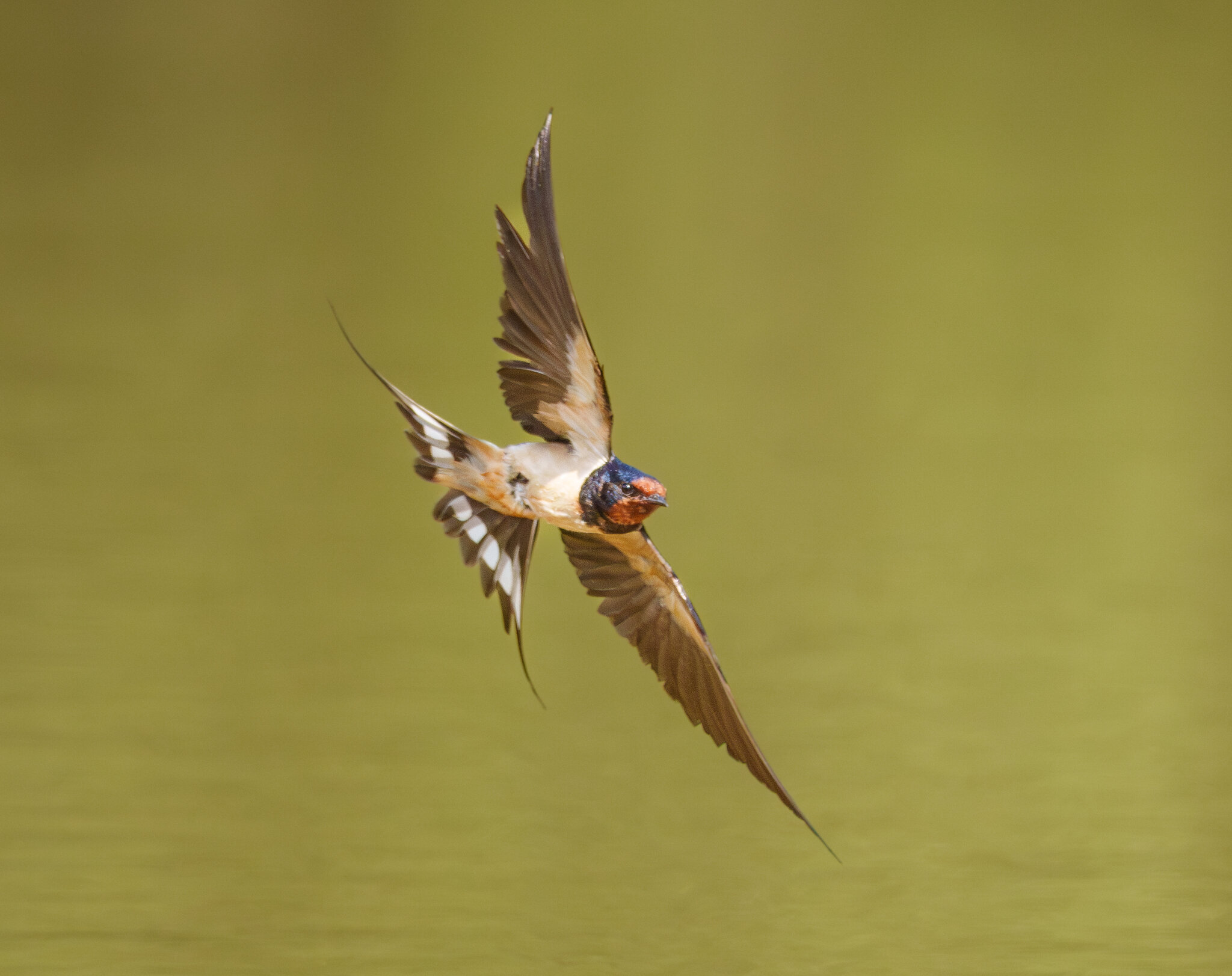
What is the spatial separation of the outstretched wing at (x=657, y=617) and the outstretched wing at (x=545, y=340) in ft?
0.37

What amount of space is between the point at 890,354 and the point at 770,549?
42.0 inches

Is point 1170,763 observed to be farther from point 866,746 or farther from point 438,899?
point 438,899

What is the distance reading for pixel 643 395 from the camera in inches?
125

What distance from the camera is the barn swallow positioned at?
121 centimetres

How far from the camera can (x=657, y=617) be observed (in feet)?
4.58

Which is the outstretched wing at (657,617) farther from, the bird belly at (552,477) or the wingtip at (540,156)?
the wingtip at (540,156)

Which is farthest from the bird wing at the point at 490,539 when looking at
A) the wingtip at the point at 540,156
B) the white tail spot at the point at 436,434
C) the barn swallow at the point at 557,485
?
the wingtip at the point at 540,156

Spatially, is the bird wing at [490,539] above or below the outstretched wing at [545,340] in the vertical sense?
below

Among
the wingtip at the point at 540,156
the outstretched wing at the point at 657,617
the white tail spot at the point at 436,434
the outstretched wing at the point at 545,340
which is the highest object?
the wingtip at the point at 540,156

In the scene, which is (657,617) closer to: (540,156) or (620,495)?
(620,495)

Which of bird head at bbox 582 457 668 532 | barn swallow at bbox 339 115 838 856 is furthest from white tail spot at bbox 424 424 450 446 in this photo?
bird head at bbox 582 457 668 532

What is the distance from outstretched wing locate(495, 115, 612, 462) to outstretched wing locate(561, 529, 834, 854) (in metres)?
0.11

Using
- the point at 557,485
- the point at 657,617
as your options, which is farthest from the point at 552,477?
the point at 657,617

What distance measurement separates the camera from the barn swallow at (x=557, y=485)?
3.96ft
